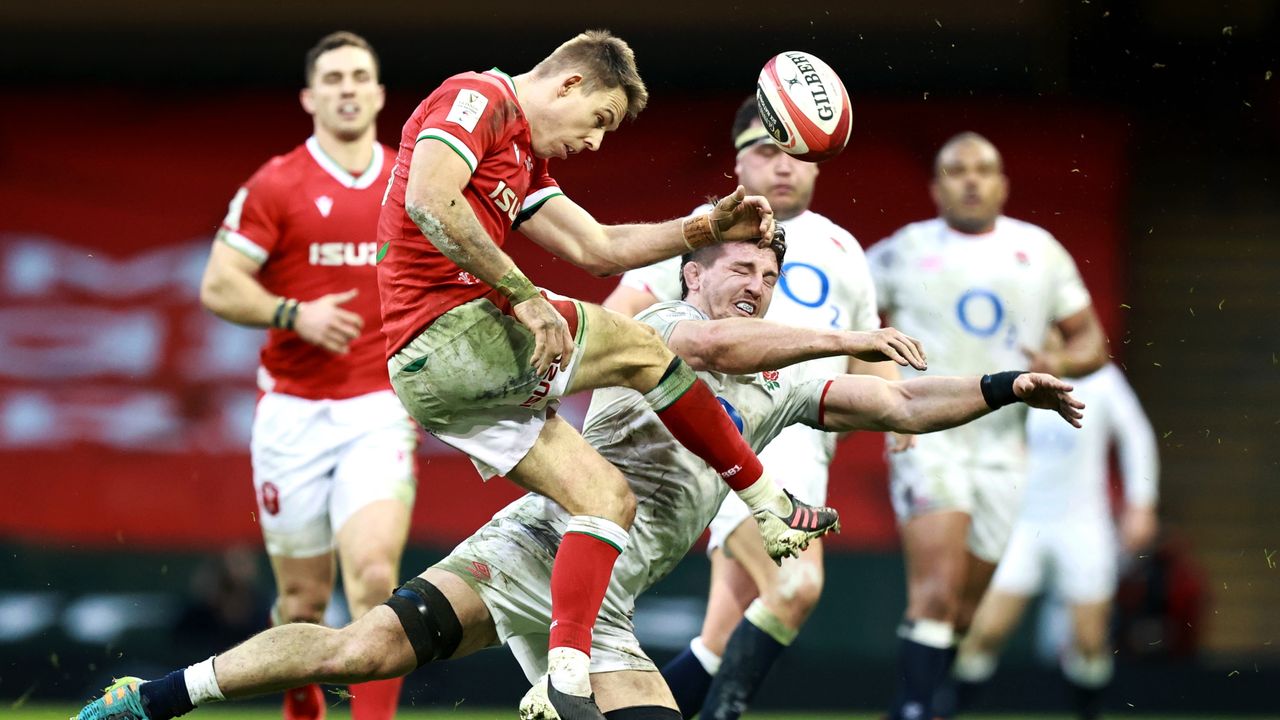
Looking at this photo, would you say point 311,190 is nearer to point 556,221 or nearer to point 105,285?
point 556,221

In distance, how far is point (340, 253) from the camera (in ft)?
24.2

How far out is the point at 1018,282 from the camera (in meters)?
8.42

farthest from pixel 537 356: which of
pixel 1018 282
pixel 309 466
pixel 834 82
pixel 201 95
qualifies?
pixel 201 95

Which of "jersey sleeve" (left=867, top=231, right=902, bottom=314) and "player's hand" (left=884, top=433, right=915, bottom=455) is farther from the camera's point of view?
"jersey sleeve" (left=867, top=231, right=902, bottom=314)

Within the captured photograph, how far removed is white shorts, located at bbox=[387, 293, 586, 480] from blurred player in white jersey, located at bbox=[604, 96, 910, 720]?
1880 millimetres

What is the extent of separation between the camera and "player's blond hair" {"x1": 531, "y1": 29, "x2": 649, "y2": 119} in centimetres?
508

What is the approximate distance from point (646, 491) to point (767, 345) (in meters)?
0.60

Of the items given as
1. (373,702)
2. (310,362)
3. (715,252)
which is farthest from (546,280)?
(715,252)

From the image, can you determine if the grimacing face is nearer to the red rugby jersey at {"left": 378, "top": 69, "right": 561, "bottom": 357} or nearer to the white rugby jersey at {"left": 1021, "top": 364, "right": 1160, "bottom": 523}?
the red rugby jersey at {"left": 378, "top": 69, "right": 561, "bottom": 357}

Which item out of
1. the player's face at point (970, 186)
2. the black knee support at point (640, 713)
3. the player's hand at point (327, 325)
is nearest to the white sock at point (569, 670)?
the black knee support at point (640, 713)

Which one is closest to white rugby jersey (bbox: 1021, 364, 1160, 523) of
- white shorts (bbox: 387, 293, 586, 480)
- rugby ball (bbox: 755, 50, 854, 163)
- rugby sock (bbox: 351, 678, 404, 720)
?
rugby sock (bbox: 351, 678, 404, 720)

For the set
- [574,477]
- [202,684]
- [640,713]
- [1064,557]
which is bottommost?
[1064,557]

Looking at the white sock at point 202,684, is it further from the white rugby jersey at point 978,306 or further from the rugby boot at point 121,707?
the white rugby jersey at point 978,306

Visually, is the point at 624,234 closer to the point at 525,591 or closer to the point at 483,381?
the point at 483,381
